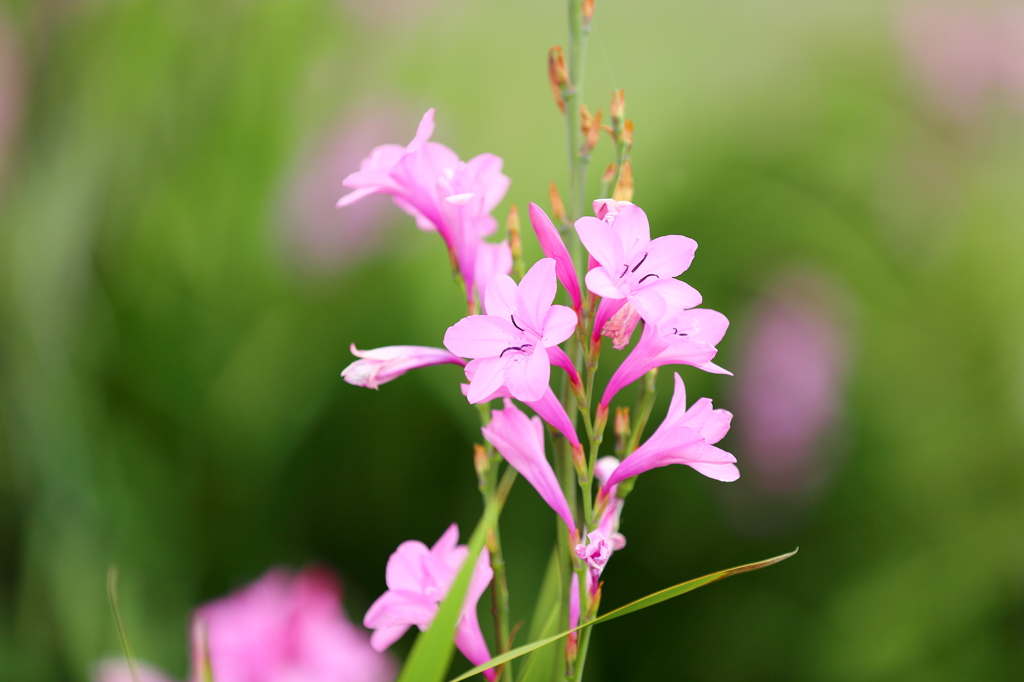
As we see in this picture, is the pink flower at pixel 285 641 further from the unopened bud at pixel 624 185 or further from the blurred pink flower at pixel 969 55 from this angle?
the blurred pink flower at pixel 969 55

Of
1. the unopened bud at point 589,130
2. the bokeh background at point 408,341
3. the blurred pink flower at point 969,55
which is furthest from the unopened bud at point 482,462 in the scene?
the blurred pink flower at point 969,55

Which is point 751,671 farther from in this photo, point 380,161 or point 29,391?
point 29,391

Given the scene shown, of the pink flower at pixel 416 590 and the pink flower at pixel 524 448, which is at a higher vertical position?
the pink flower at pixel 524 448

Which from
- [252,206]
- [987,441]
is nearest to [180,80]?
[252,206]

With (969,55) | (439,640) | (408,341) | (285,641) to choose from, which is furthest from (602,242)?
(969,55)

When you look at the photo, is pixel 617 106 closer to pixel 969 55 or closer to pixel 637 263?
pixel 637 263

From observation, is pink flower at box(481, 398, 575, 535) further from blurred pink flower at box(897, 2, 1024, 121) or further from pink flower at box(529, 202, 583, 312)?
blurred pink flower at box(897, 2, 1024, 121)
